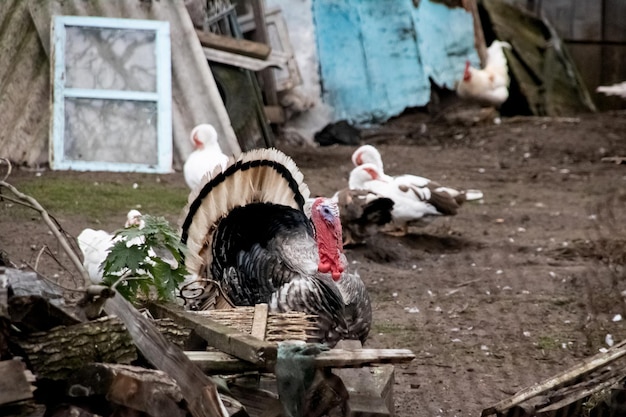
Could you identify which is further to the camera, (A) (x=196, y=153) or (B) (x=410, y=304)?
(A) (x=196, y=153)

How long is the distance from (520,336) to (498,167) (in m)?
4.95

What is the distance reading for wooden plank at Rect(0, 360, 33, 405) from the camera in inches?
98.6

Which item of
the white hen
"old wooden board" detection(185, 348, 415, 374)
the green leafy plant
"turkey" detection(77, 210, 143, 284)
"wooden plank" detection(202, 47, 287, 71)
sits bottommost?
"turkey" detection(77, 210, 143, 284)

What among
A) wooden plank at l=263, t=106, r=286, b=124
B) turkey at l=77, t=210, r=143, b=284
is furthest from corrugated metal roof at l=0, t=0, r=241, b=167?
turkey at l=77, t=210, r=143, b=284

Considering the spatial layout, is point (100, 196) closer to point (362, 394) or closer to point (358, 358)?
point (362, 394)

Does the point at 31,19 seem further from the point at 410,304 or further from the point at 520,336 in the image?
the point at 520,336

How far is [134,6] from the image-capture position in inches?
360

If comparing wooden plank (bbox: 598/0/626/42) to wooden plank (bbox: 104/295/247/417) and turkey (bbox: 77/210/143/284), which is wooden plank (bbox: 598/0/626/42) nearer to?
turkey (bbox: 77/210/143/284)

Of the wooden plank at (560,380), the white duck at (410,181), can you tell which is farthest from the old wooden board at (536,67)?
the wooden plank at (560,380)

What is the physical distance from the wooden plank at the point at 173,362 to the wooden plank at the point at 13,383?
1.24ft

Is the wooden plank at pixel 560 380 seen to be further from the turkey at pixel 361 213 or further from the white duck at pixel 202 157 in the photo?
the white duck at pixel 202 157

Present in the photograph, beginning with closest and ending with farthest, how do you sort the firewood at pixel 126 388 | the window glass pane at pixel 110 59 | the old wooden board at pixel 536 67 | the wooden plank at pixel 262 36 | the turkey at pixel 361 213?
1. the firewood at pixel 126 388
2. the turkey at pixel 361 213
3. the window glass pane at pixel 110 59
4. the wooden plank at pixel 262 36
5. the old wooden board at pixel 536 67

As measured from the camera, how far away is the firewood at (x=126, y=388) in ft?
8.77

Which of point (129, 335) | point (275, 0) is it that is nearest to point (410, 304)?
point (129, 335)
